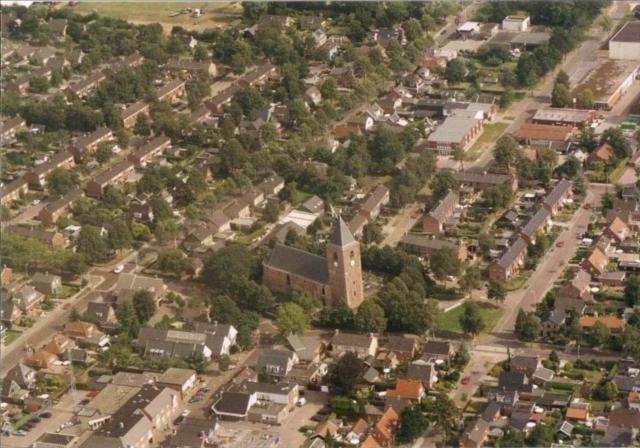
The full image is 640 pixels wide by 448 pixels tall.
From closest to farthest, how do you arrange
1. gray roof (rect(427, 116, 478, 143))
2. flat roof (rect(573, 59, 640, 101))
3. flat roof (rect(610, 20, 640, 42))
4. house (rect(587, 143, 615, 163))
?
house (rect(587, 143, 615, 163)), gray roof (rect(427, 116, 478, 143)), flat roof (rect(573, 59, 640, 101)), flat roof (rect(610, 20, 640, 42))

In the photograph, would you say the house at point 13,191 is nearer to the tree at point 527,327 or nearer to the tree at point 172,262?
the tree at point 172,262

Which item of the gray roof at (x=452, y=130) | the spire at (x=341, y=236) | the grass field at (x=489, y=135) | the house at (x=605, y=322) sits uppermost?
the spire at (x=341, y=236)

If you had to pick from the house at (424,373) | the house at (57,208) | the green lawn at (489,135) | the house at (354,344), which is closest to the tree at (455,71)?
the green lawn at (489,135)

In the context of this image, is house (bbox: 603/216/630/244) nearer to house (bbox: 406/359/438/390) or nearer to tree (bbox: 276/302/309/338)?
house (bbox: 406/359/438/390)

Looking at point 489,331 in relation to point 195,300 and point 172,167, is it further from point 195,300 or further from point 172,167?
point 172,167

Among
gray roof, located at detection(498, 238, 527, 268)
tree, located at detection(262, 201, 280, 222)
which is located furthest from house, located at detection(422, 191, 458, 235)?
tree, located at detection(262, 201, 280, 222)
